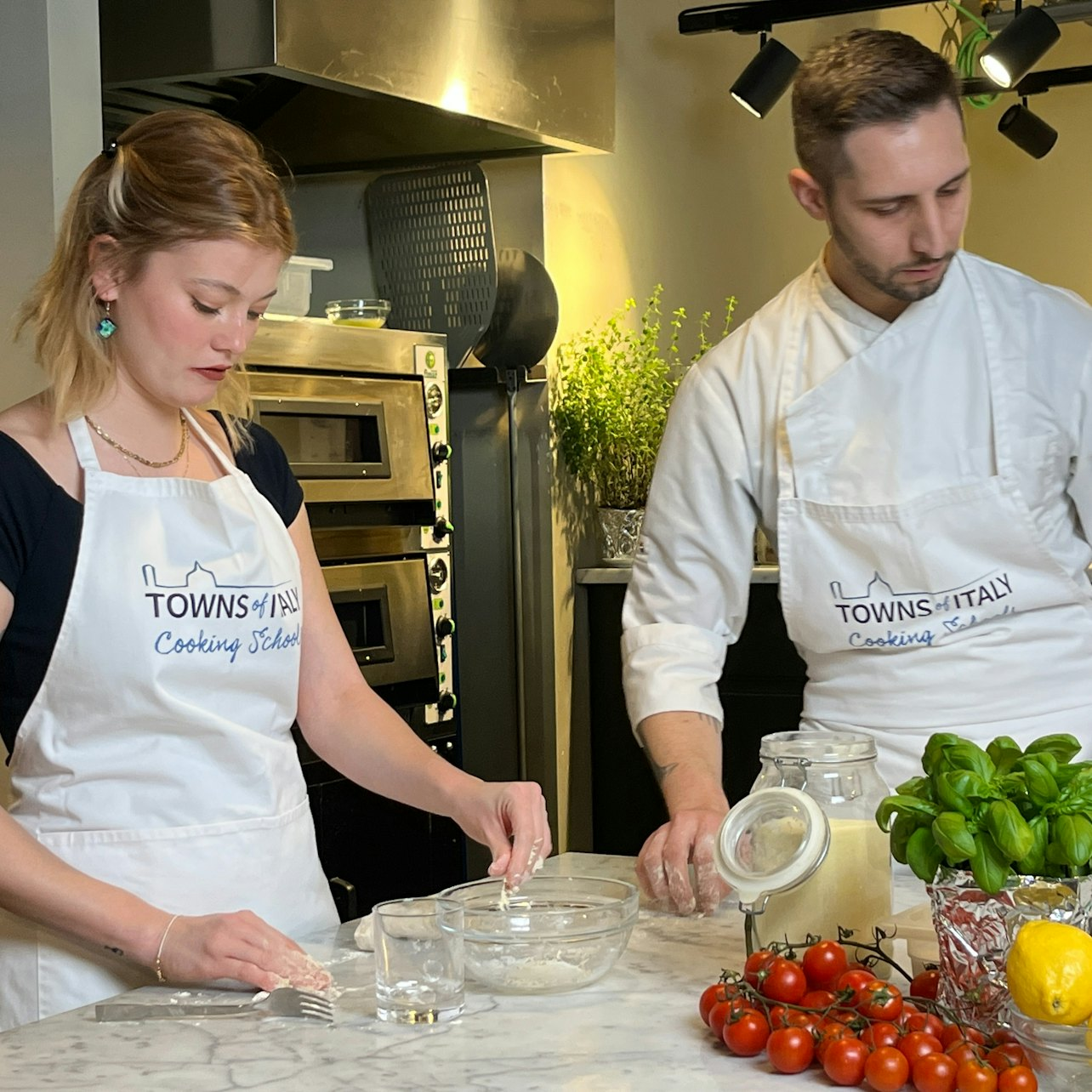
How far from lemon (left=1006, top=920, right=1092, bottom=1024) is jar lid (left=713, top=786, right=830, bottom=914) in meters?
0.19

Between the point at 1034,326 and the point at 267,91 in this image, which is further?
the point at 267,91

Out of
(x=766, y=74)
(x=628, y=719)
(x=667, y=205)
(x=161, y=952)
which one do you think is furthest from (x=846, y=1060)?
(x=667, y=205)

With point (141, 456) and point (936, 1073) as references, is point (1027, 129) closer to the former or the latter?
point (141, 456)

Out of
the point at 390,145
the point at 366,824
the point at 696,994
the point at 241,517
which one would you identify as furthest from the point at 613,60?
the point at 696,994

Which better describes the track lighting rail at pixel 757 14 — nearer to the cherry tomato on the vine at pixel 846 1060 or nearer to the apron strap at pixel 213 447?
the apron strap at pixel 213 447

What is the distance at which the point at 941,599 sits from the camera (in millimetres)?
1764

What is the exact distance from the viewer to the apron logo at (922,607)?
69.4 inches

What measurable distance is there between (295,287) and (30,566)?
1.71 m

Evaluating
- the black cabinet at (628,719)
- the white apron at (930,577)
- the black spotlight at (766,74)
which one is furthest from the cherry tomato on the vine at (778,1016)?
the black spotlight at (766,74)

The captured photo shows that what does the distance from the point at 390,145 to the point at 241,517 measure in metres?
2.02

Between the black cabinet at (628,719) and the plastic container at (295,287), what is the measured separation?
1107 millimetres

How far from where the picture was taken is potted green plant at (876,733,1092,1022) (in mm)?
951

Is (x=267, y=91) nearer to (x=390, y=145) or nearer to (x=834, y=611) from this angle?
(x=390, y=145)

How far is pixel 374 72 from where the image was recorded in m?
2.73
